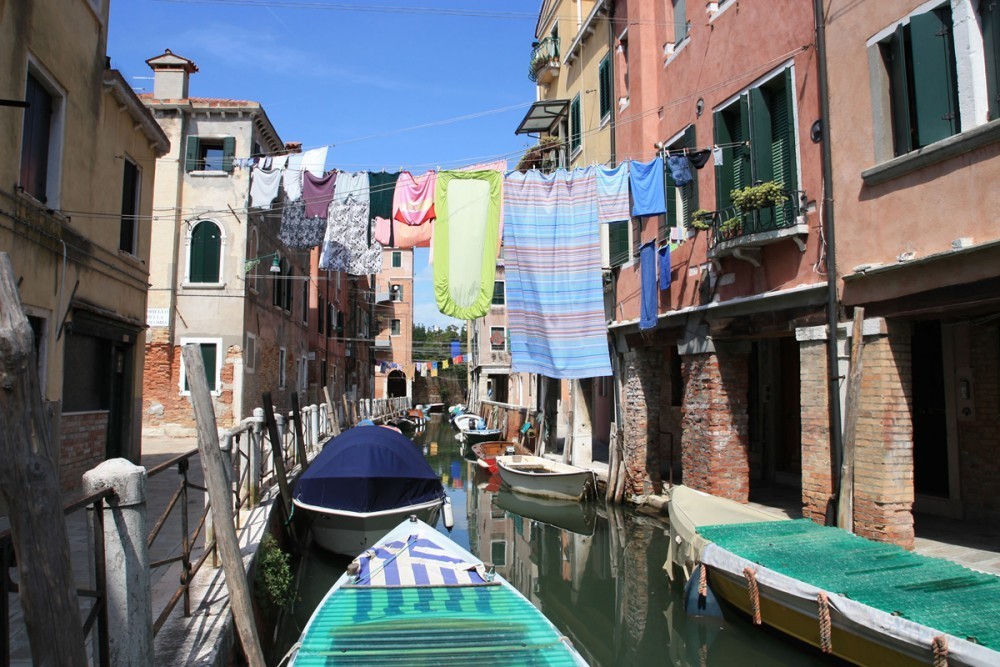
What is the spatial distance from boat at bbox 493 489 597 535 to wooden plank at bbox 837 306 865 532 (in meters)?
5.11

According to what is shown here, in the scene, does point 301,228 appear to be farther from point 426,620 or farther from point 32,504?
point 32,504

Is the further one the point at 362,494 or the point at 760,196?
the point at 362,494

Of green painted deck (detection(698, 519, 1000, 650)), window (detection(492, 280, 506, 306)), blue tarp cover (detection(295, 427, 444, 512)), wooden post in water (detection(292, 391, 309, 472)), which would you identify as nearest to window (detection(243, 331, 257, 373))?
wooden post in water (detection(292, 391, 309, 472))

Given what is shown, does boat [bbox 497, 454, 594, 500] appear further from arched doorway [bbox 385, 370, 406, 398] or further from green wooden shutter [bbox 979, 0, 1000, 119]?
arched doorway [bbox 385, 370, 406, 398]

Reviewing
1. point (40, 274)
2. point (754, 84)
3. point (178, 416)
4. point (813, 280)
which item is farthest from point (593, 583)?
point (178, 416)

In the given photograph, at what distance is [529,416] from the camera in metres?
22.9

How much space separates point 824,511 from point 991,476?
2464 millimetres

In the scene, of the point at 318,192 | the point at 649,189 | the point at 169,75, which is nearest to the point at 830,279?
the point at 649,189

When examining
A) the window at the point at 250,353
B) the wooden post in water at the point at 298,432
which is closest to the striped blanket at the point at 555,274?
the wooden post in water at the point at 298,432

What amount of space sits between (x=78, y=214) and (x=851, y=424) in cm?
987

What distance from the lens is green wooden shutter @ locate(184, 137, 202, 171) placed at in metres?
18.5

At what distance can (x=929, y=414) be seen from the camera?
9.73 metres

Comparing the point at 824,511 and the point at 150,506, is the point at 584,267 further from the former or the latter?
the point at 150,506

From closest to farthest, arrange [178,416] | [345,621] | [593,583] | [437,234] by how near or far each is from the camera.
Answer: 1. [345,621]
2. [593,583]
3. [437,234]
4. [178,416]
